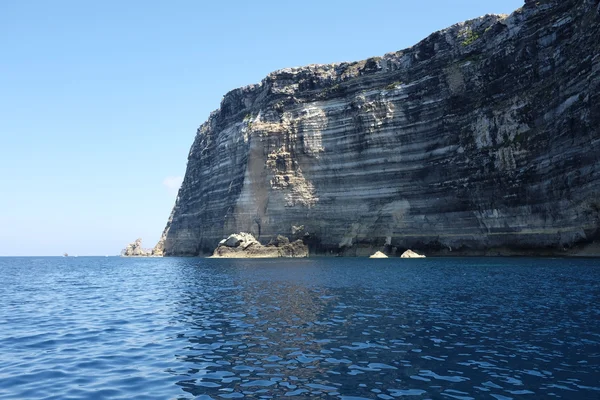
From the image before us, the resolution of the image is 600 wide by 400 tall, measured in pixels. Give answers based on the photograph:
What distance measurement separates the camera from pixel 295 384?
11.5 m

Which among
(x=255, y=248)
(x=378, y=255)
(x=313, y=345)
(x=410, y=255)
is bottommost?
(x=313, y=345)

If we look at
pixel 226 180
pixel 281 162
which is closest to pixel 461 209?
pixel 281 162

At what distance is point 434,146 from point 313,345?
66.2m

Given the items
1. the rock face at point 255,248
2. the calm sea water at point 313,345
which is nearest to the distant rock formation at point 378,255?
the rock face at point 255,248

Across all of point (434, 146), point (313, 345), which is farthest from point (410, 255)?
point (313, 345)

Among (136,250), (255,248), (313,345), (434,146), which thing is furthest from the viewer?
(136,250)

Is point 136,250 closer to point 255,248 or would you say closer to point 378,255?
point 255,248

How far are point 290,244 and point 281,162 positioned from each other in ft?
54.7

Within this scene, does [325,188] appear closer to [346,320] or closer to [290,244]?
[290,244]

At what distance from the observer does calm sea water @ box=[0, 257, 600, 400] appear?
11219mm

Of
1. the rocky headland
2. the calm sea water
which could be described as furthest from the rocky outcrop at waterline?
the rocky headland

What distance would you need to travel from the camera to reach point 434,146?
76.6m

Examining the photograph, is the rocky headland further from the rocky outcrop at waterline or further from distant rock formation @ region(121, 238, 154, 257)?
the rocky outcrop at waterline

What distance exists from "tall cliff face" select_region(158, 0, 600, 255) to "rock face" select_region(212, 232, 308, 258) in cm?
212
